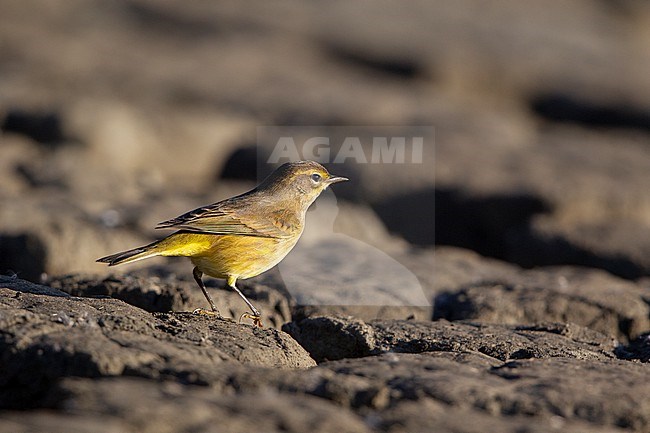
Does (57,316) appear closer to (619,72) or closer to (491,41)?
(619,72)

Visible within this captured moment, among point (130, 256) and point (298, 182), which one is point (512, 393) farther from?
point (298, 182)

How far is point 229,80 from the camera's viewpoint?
21078 mm

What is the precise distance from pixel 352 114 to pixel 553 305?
33.6 feet

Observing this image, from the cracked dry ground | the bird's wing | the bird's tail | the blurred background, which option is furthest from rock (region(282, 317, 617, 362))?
the blurred background

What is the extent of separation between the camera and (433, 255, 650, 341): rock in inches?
306

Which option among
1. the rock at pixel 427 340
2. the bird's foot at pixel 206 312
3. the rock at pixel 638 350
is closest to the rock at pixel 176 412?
the rock at pixel 427 340

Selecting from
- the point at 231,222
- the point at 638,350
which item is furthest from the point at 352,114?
the point at 638,350

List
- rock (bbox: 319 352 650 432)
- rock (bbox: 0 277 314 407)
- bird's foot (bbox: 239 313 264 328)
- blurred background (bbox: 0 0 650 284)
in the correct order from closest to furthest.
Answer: rock (bbox: 319 352 650 432)
rock (bbox: 0 277 314 407)
bird's foot (bbox: 239 313 264 328)
blurred background (bbox: 0 0 650 284)

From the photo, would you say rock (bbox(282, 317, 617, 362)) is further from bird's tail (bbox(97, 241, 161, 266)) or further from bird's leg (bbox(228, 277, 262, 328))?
bird's tail (bbox(97, 241, 161, 266))

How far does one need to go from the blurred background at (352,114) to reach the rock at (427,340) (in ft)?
7.98

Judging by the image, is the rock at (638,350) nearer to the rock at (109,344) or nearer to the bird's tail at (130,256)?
the rock at (109,344)

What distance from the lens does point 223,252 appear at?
22.9ft

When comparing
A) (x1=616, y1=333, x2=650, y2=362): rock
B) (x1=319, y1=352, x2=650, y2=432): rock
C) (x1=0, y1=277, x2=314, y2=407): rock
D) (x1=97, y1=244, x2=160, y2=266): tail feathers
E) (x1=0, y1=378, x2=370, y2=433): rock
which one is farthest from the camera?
(x1=616, y1=333, x2=650, y2=362): rock

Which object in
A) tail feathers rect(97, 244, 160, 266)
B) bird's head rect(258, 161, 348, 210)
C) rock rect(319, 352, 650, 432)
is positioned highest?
bird's head rect(258, 161, 348, 210)
